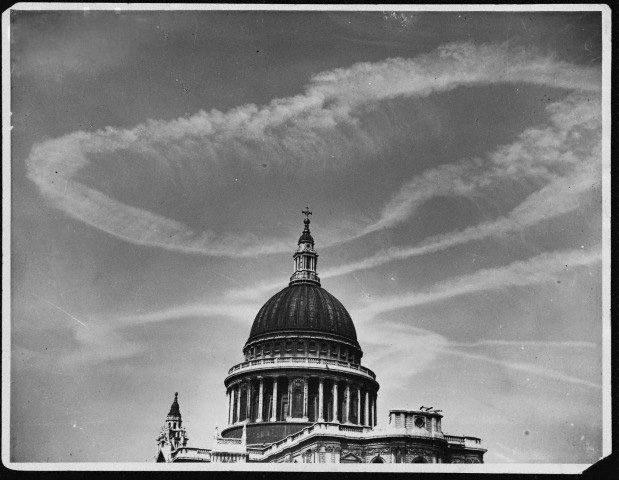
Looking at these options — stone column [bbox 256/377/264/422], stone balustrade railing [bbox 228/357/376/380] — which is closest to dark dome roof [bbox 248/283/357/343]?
stone balustrade railing [bbox 228/357/376/380]

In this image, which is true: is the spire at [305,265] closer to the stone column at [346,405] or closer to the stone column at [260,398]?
the stone column at [260,398]

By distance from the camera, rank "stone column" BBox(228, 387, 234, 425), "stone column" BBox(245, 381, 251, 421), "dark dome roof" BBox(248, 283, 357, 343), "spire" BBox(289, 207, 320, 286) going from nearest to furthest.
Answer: "stone column" BBox(245, 381, 251, 421) < "stone column" BBox(228, 387, 234, 425) < "dark dome roof" BBox(248, 283, 357, 343) < "spire" BBox(289, 207, 320, 286)

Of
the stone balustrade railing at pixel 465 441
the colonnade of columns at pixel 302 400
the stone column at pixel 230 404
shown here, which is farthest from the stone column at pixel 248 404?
the stone balustrade railing at pixel 465 441

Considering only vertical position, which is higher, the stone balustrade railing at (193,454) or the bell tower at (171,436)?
the bell tower at (171,436)

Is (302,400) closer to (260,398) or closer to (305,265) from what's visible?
(260,398)

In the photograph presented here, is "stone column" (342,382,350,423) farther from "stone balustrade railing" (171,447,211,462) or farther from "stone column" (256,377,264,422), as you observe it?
"stone balustrade railing" (171,447,211,462)

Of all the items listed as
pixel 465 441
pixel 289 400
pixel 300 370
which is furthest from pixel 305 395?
pixel 465 441

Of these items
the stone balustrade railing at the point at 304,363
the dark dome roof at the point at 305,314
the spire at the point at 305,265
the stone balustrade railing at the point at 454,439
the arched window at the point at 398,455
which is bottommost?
the arched window at the point at 398,455
